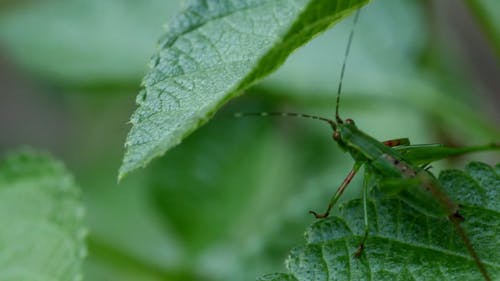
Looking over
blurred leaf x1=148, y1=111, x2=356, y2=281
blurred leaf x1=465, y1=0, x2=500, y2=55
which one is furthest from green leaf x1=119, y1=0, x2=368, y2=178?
blurred leaf x1=148, y1=111, x2=356, y2=281

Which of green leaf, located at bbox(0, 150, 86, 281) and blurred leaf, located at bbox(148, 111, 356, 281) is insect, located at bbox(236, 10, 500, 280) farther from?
blurred leaf, located at bbox(148, 111, 356, 281)

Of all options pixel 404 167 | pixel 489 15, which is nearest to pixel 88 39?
pixel 489 15

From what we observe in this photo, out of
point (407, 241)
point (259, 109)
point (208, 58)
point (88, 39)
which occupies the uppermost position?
point (88, 39)

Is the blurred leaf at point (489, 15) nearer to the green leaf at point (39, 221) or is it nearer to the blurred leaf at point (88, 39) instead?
the green leaf at point (39, 221)

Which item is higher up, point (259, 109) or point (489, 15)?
point (259, 109)

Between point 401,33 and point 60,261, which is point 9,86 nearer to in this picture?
point 401,33

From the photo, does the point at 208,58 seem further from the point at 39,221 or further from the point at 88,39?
the point at 88,39

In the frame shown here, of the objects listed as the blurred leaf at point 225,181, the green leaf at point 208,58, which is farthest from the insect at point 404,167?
the blurred leaf at point 225,181

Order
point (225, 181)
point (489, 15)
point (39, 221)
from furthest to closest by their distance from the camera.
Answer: point (225, 181), point (489, 15), point (39, 221)
